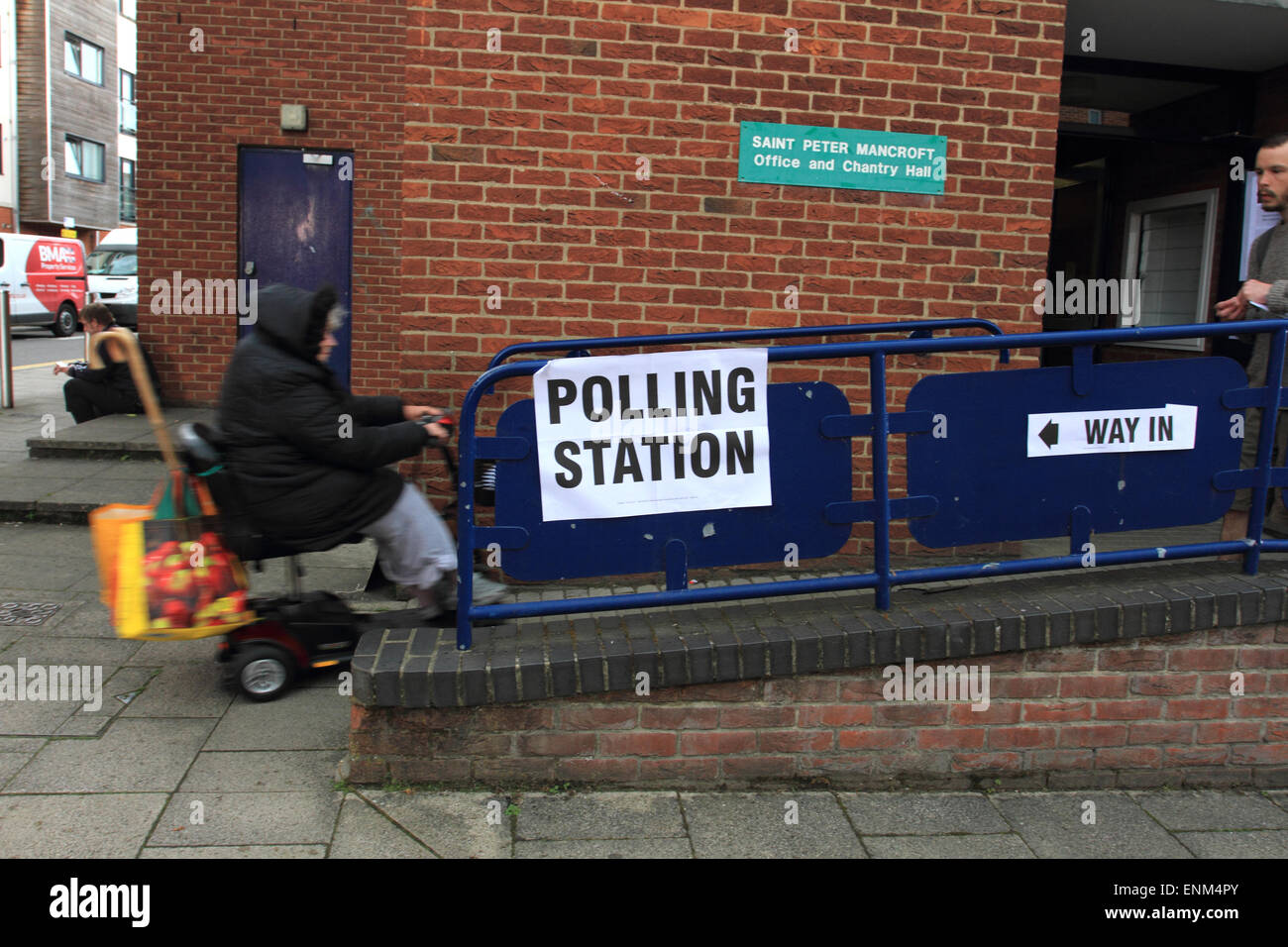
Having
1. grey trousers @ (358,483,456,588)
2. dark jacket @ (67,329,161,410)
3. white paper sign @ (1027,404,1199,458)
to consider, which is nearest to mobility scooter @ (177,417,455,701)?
grey trousers @ (358,483,456,588)

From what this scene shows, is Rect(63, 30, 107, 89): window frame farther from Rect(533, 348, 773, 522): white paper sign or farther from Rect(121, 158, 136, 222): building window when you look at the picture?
Rect(533, 348, 773, 522): white paper sign

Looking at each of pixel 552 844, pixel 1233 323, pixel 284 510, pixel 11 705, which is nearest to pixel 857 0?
pixel 1233 323

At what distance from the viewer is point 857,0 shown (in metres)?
5.05

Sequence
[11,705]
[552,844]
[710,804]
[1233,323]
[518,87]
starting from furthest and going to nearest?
[518,87]
[11,705]
[1233,323]
[710,804]
[552,844]

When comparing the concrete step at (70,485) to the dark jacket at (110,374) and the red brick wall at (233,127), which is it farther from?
the red brick wall at (233,127)

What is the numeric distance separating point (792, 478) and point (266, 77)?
7673 mm

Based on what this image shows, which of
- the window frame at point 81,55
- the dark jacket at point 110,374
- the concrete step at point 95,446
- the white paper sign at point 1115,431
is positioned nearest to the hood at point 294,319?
the white paper sign at point 1115,431

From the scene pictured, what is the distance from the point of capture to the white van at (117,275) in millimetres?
21438

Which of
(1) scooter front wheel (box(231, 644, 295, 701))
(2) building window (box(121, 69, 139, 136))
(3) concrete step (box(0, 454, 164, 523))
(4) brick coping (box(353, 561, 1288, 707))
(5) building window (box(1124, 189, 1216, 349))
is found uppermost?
(2) building window (box(121, 69, 139, 136))

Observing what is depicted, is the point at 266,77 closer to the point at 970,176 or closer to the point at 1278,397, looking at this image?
the point at 970,176

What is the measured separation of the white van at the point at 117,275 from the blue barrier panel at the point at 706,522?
19458mm

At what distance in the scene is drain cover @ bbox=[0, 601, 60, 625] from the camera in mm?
5055

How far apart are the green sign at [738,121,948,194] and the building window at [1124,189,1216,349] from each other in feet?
9.45

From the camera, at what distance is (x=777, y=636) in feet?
12.1
